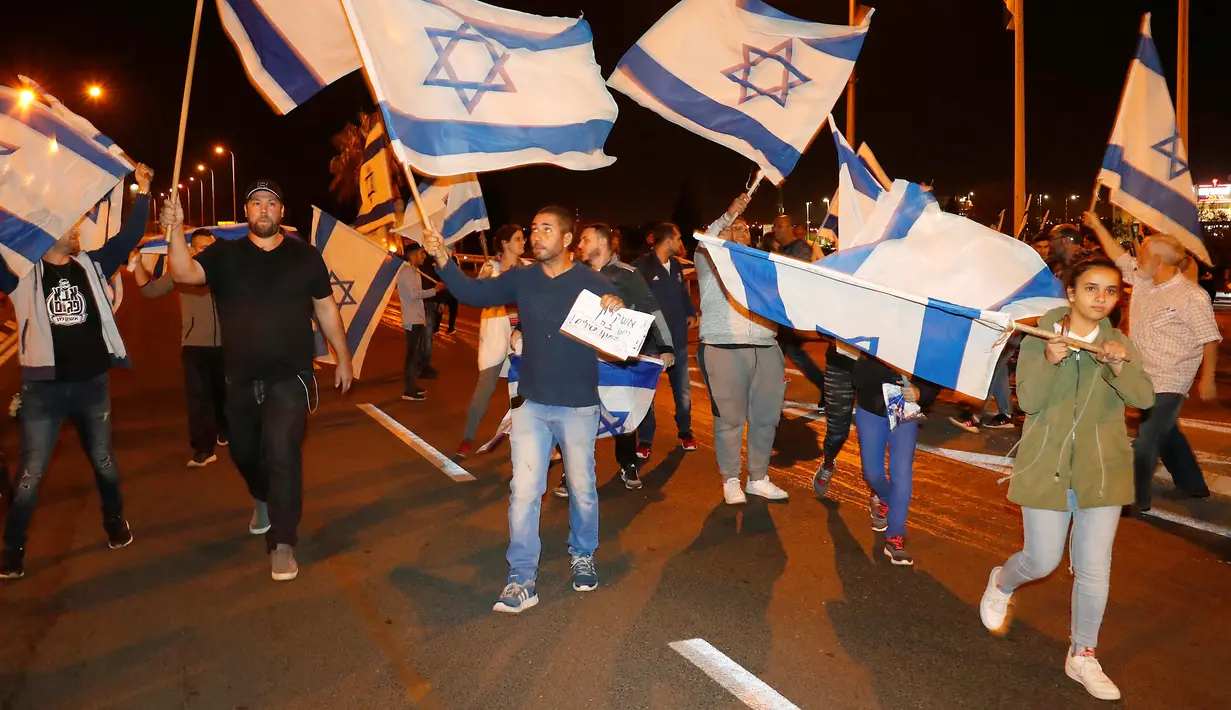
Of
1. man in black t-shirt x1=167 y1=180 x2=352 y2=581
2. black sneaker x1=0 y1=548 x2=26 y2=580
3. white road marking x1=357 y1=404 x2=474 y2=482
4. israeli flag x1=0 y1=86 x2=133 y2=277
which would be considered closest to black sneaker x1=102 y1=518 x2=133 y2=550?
black sneaker x1=0 y1=548 x2=26 y2=580

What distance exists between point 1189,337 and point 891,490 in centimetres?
258

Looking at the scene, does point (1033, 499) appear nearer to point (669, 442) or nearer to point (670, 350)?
point (670, 350)

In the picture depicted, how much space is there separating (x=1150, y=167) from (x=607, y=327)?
4.96 metres

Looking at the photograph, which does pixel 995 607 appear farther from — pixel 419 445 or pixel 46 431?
pixel 419 445

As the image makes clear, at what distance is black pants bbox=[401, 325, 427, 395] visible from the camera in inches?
456

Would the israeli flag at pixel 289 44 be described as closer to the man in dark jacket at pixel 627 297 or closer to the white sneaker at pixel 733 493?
the man in dark jacket at pixel 627 297

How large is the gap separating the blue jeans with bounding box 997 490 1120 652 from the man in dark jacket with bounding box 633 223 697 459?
4132mm

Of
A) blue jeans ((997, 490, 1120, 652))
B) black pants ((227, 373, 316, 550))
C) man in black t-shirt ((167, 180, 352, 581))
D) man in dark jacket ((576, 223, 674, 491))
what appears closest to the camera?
blue jeans ((997, 490, 1120, 652))

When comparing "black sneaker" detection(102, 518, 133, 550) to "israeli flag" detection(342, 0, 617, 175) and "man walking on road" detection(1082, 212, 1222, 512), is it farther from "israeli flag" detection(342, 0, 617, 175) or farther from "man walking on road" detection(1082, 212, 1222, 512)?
"man walking on road" detection(1082, 212, 1222, 512)

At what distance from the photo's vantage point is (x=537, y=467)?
487 centimetres

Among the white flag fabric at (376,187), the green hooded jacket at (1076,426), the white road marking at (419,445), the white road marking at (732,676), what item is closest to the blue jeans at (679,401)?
the white road marking at (419,445)

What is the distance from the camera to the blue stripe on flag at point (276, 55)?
18.2 ft

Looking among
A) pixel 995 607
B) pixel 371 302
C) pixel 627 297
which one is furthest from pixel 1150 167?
pixel 371 302

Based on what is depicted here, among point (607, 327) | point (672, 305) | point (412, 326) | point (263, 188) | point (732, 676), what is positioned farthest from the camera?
point (412, 326)
